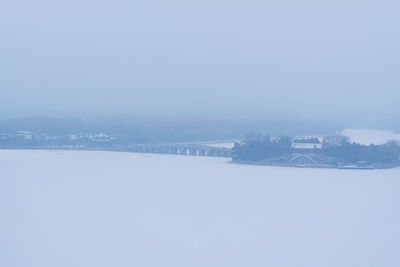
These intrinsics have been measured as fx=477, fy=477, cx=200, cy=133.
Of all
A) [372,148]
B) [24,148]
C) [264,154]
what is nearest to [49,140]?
[24,148]

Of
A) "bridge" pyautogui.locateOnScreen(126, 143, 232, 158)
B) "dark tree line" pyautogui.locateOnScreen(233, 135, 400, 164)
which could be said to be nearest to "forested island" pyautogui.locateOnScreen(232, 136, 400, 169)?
"dark tree line" pyautogui.locateOnScreen(233, 135, 400, 164)

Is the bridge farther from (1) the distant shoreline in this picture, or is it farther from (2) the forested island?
(1) the distant shoreline

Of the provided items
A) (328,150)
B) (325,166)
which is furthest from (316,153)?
(325,166)

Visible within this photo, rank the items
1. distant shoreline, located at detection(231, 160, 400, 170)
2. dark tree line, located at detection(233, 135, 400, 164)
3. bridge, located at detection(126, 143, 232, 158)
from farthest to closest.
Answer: bridge, located at detection(126, 143, 232, 158) < dark tree line, located at detection(233, 135, 400, 164) < distant shoreline, located at detection(231, 160, 400, 170)

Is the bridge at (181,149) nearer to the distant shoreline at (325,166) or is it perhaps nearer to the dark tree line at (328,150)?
the dark tree line at (328,150)

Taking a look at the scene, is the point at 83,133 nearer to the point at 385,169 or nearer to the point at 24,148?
the point at 24,148
